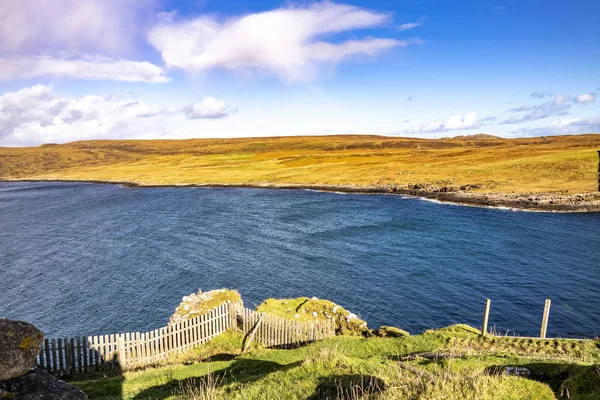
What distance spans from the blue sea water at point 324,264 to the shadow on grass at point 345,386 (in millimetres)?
18347

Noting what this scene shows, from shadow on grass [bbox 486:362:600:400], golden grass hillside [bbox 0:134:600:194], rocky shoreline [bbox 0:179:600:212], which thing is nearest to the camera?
shadow on grass [bbox 486:362:600:400]

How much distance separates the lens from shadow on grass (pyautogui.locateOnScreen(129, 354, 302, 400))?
12406 millimetres

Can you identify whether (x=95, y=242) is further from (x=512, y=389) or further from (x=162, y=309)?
(x=512, y=389)

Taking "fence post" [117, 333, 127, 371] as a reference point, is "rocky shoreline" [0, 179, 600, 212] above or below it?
above

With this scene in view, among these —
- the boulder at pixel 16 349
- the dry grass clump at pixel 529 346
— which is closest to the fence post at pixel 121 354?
the boulder at pixel 16 349

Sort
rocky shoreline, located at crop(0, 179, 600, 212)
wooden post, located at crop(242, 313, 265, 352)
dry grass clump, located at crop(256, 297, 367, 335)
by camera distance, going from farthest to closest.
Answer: rocky shoreline, located at crop(0, 179, 600, 212)
dry grass clump, located at crop(256, 297, 367, 335)
wooden post, located at crop(242, 313, 265, 352)

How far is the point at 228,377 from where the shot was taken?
1438 centimetres

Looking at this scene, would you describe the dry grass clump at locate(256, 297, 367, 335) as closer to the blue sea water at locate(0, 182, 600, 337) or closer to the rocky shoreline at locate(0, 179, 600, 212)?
the blue sea water at locate(0, 182, 600, 337)

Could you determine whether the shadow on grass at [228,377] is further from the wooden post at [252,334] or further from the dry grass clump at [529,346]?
the dry grass clump at [529,346]

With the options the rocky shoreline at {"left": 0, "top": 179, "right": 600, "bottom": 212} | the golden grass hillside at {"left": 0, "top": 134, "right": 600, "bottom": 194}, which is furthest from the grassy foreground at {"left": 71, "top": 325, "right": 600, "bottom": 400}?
the golden grass hillside at {"left": 0, "top": 134, "right": 600, "bottom": 194}

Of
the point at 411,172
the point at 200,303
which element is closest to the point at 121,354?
the point at 200,303

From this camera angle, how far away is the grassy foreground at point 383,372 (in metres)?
8.10

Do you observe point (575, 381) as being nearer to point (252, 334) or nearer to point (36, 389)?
point (36, 389)

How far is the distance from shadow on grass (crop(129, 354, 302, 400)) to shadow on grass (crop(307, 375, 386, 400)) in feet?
7.35
